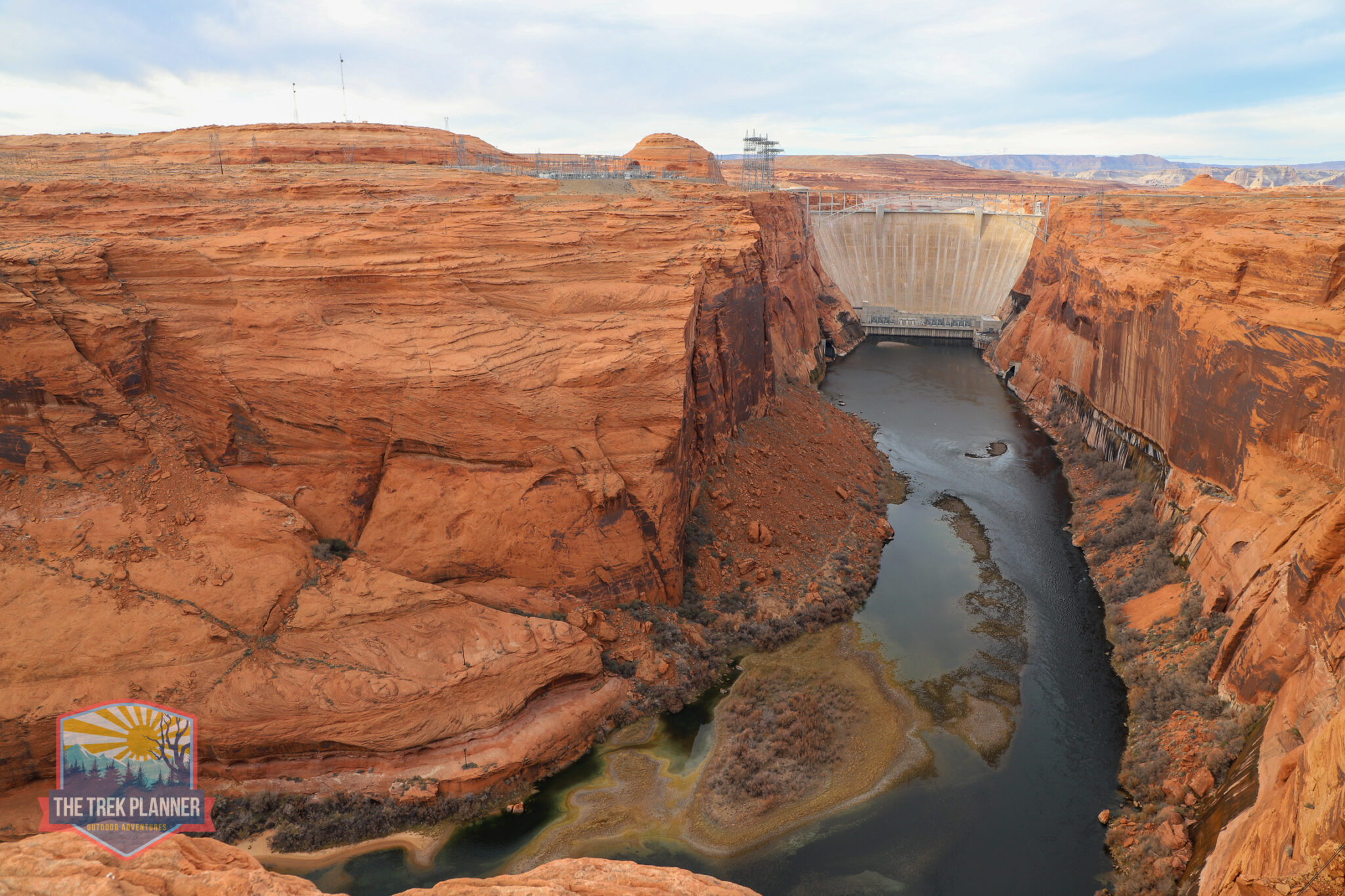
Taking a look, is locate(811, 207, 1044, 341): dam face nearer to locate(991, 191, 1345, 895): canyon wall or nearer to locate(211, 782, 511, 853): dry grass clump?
locate(991, 191, 1345, 895): canyon wall

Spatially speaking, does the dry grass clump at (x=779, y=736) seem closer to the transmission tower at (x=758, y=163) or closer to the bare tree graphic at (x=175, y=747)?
the bare tree graphic at (x=175, y=747)

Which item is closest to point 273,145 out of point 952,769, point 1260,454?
point 952,769

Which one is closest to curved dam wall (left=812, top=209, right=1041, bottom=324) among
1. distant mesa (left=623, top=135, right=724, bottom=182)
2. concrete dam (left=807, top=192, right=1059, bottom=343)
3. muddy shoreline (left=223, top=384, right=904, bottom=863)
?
concrete dam (left=807, top=192, right=1059, bottom=343)

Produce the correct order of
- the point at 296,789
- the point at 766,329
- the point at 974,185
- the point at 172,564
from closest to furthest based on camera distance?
the point at 296,789 → the point at 172,564 → the point at 766,329 → the point at 974,185

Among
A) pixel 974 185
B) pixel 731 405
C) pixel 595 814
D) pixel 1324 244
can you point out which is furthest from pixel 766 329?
pixel 974 185

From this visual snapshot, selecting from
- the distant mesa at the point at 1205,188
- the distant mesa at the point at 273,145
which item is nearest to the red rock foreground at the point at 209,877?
Answer: the distant mesa at the point at 273,145

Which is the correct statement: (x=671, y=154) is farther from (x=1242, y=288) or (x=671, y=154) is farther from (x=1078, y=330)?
(x=1242, y=288)
